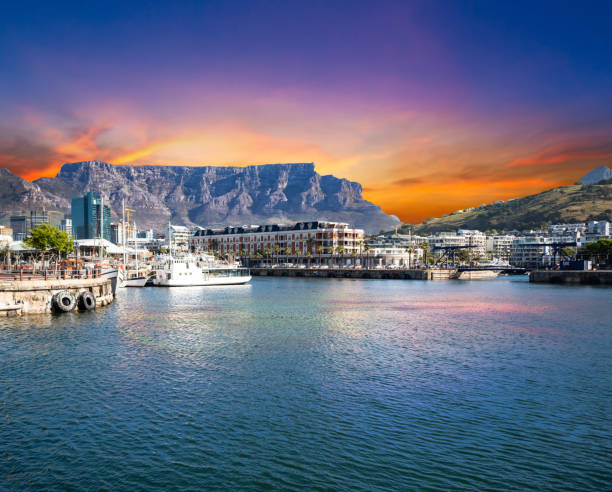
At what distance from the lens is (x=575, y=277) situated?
468 feet

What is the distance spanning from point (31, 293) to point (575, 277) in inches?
5828

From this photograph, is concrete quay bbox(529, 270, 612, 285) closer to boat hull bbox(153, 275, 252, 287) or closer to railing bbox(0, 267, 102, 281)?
boat hull bbox(153, 275, 252, 287)

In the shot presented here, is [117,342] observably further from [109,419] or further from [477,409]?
[477,409]

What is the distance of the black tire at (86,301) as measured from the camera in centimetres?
5994

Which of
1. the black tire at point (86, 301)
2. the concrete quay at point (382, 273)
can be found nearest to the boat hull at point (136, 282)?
the black tire at point (86, 301)

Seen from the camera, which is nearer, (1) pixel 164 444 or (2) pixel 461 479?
(2) pixel 461 479

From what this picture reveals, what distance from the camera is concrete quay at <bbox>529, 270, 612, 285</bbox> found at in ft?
453

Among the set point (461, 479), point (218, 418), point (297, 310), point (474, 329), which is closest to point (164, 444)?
point (218, 418)

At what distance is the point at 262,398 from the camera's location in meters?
25.9

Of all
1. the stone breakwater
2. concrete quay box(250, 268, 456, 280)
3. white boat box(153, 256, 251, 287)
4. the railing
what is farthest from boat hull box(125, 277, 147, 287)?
concrete quay box(250, 268, 456, 280)

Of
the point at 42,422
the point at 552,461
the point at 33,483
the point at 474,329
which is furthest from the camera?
the point at 474,329

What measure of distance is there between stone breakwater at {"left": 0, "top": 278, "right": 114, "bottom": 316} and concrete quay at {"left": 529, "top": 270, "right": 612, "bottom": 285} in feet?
458

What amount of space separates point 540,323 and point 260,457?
159 feet

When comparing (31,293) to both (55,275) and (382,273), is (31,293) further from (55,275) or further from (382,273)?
(382,273)
